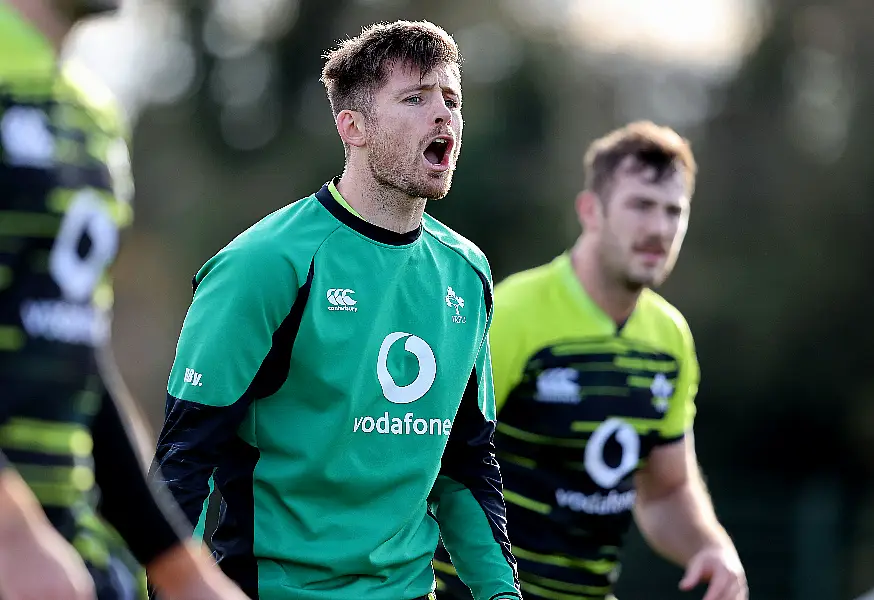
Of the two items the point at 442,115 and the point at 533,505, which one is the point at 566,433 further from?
the point at 442,115

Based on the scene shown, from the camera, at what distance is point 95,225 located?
2.67m

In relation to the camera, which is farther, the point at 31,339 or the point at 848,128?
the point at 848,128

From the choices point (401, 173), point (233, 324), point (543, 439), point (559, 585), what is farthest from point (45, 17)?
point (559, 585)

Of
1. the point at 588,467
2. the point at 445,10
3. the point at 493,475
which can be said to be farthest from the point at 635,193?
the point at 445,10

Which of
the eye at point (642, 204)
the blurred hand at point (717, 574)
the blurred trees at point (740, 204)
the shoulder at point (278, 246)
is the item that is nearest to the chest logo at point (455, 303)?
the shoulder at point (278, 246)

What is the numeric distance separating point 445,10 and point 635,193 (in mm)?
19405

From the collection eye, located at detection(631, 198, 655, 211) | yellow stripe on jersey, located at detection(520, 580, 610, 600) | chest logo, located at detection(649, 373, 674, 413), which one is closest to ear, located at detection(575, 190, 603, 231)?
eye, located at detection(631, 198, 655, 211)

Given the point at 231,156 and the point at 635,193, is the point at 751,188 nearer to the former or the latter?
the point at 231,156

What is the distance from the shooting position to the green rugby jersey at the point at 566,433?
19.0 ft

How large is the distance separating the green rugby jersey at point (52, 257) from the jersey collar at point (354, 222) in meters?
1.54

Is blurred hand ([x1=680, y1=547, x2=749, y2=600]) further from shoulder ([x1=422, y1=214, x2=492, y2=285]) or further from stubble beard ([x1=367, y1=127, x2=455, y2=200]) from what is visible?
stubble beard ([x1=367, y1=127, x2=455, y2=200])

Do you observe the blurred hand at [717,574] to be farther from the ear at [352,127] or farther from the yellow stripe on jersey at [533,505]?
the ear at [352,127]

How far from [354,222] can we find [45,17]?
5.57 ft

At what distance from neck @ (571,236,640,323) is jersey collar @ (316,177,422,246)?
6.32 ft
